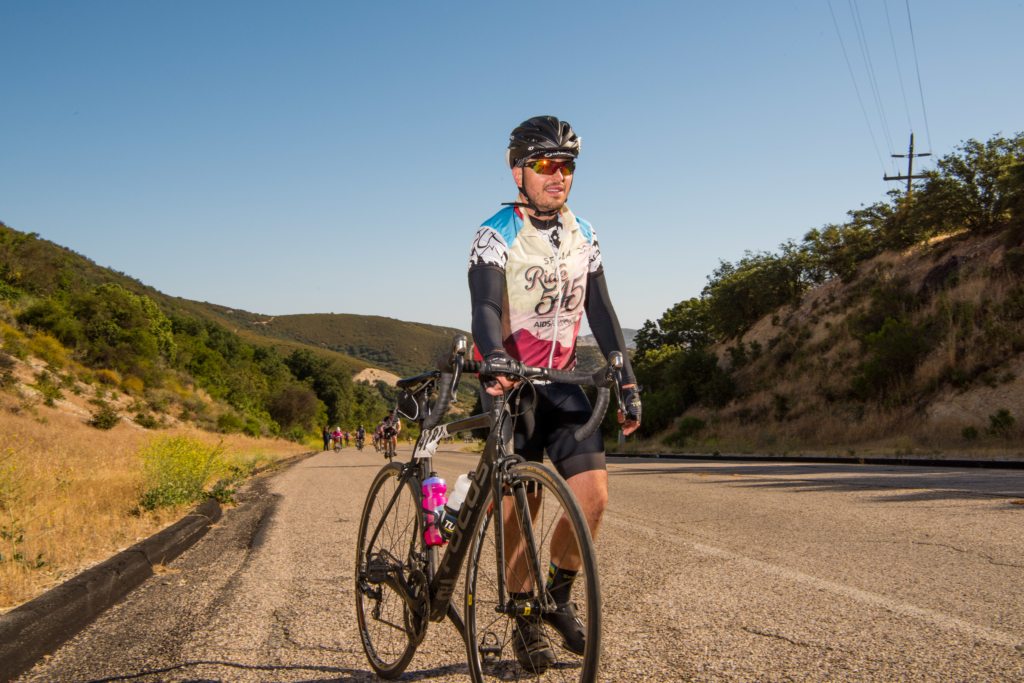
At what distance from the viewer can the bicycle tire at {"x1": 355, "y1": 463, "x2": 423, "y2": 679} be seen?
3711 mm

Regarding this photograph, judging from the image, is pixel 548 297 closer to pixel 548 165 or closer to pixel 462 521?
pixel 548 165

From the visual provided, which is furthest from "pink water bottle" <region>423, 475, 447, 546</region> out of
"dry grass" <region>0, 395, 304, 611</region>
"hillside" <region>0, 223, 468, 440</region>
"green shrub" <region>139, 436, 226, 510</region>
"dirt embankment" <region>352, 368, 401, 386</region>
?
"dirt embankment" <region>352, 368, 401, 386</region>

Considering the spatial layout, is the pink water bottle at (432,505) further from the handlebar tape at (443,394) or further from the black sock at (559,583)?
the black sock at (559,583)

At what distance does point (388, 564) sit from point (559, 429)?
3.67ft

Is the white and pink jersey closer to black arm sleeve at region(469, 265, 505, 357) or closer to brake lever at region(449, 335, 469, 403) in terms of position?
black arm sleeve at region(469, 265, 505, 357)

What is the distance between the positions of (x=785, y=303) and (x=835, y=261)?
4.14m

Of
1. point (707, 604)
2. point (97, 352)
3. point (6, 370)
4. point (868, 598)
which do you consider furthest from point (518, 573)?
point (97, 352)

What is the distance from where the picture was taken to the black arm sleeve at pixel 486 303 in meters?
3.44

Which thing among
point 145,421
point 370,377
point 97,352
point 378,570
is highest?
point 370,377

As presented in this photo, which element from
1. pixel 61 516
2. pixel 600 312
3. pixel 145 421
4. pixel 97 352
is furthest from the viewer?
pixel 97 352

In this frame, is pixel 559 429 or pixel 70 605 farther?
pixel 70 605

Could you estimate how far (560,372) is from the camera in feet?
10.2

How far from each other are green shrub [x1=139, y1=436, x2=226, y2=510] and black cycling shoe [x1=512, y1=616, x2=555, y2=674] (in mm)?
7809

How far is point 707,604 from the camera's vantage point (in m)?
5.04
